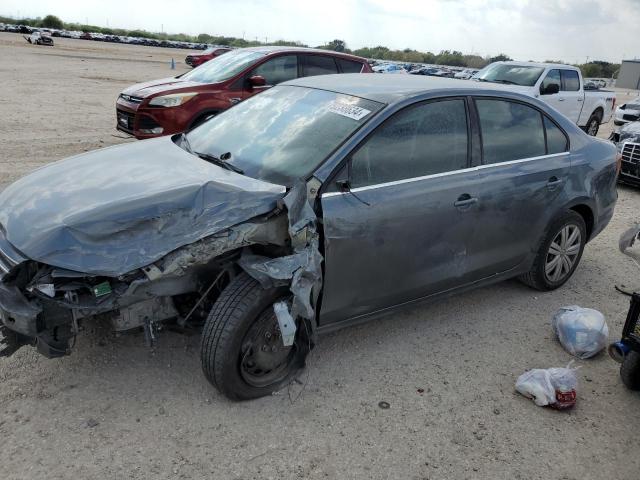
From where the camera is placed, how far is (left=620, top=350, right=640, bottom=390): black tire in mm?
3465

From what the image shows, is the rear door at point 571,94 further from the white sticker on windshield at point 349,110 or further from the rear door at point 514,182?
the white sticker on windshield at point 349,110

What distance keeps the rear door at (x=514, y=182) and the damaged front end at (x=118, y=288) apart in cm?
161

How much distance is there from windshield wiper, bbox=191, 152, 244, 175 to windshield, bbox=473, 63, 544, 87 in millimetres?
9300

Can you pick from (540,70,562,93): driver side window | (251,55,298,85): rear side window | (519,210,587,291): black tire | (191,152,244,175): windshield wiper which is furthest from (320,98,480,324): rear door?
(540,70,562,93): driver side window

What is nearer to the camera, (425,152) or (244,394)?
(244,394)

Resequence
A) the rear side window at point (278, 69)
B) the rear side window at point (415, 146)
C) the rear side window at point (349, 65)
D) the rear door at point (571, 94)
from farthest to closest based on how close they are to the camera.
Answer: the rear door at point (571, 94) → the rear side window at point (349, 65) → the rear side window at point (278, 69) → the rear side window at point (415, 146)

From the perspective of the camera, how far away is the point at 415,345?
3.91m

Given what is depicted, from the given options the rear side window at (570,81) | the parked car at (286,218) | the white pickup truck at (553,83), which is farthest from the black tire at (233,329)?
the rear side window at (570,81)

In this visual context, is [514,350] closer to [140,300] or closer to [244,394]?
[244,394]

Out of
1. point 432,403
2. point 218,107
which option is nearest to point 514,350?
point 432,403

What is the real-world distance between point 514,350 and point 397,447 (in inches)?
56.4

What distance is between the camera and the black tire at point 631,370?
11.4 feet

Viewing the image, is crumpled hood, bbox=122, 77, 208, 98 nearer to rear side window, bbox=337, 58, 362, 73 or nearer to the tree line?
rear side window, bbox=337, 58, 362, 73

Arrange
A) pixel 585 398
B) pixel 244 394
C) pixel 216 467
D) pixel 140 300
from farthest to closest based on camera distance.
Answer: pixel 585 398, pixel 244 394, pixel 140 300, pixel 216 467
